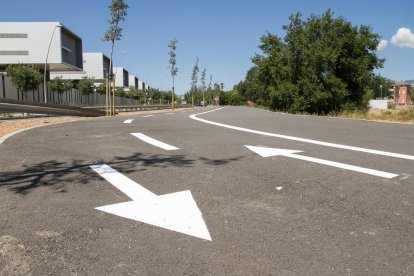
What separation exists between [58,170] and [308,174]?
10.9ft

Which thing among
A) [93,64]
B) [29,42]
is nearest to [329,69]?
[29,42]

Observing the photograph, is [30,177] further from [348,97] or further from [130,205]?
[348,97]

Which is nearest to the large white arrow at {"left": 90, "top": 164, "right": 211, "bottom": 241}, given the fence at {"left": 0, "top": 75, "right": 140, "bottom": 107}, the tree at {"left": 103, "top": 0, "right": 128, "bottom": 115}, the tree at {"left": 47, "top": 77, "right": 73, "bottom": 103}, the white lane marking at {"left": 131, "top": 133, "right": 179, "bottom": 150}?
the white lane marking at {"left": 131, "top": 133, "right": 179, "bottom": 150}

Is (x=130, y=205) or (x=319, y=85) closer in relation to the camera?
(x=130, y=205)

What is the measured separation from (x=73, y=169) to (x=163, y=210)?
2.23 m

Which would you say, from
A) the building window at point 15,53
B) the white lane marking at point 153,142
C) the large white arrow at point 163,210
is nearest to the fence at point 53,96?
the building window at point 15,53

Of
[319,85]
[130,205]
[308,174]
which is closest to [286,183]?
[308,174]

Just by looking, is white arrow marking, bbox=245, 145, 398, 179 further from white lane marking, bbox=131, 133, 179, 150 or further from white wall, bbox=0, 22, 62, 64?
white wall, bbox=0, 22, 62, 64

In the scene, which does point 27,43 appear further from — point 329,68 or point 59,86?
point 329,68

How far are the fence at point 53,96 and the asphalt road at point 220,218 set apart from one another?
135 ft

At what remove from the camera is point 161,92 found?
11825 cm

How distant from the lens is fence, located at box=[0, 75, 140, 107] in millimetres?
43022

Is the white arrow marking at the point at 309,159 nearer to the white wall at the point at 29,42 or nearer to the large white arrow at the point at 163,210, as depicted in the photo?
the large white arrow at the point at 163,210

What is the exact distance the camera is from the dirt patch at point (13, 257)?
232 cm
